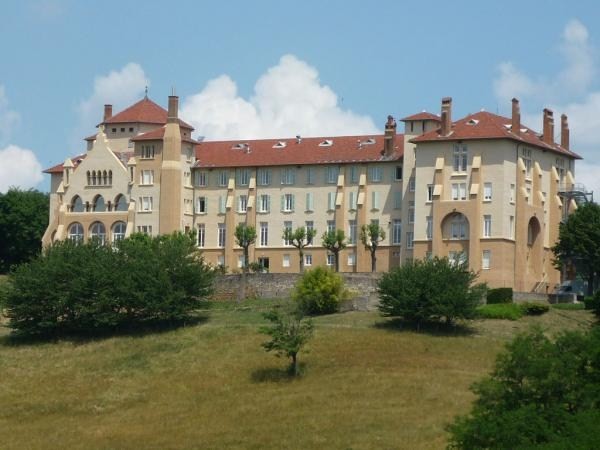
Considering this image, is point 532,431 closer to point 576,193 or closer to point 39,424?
point 39,424

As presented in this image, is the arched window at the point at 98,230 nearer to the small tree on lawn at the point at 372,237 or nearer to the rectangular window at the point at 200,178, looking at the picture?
the rectangular window at the point at 200,178

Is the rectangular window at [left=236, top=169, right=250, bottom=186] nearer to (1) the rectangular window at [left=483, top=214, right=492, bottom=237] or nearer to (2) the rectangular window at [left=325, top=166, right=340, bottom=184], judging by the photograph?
(2) the rectangular window at [left=325, top=166, right=340, bottom=184]

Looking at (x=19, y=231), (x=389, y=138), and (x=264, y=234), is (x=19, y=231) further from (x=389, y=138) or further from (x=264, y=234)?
(x=389, y=138)

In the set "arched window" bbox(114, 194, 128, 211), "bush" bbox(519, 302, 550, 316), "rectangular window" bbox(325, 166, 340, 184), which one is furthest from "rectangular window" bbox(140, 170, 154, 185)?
"bush" bbox(519, 302, 550, 316)

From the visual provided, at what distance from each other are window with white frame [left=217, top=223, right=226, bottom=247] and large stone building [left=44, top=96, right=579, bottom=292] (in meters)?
0.08

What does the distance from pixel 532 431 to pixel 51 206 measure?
259 feet

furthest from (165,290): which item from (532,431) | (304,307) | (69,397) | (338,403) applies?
(532,431)

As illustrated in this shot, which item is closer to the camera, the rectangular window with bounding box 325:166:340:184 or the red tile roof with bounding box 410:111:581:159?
the red tile roof with bounding box 410:111:581:159

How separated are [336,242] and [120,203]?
57.6ft

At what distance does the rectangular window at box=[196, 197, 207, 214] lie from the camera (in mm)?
144250

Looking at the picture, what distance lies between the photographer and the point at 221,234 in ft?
471

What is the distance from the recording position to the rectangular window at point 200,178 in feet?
475

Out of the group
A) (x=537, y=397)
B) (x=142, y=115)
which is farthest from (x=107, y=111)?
(x=537, y=397)

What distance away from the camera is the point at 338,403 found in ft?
314
